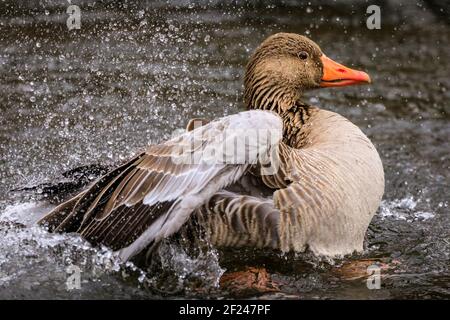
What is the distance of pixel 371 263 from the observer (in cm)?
536

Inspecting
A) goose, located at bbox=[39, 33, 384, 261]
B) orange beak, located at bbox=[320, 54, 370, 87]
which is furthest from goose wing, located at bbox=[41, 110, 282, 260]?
orange beak, located at bbox=[320, 54, 370, 87]

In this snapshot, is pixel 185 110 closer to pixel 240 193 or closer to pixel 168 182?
pixel 240 193

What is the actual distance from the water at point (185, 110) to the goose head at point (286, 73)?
46.6 inches

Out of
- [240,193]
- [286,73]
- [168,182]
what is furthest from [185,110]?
[168,182]

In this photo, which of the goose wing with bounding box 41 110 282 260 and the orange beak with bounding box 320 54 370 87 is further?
the orange beak with bounding box 320 54 370 87

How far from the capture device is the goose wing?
179 inches

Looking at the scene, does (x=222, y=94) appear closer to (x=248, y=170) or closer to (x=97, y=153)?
(x=97, y=153)

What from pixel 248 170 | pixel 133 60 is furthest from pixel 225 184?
pixel 133 60

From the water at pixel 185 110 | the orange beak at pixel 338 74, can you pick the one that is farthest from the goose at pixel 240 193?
the orange beak at pixel 338 74

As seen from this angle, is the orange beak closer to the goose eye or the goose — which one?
the goose eye

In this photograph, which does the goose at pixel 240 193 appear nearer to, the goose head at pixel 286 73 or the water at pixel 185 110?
the water at pixel 185 110

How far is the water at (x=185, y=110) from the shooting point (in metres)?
5.06

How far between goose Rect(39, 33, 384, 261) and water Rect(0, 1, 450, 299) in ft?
0.52

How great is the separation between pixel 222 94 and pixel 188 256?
3485 mm
